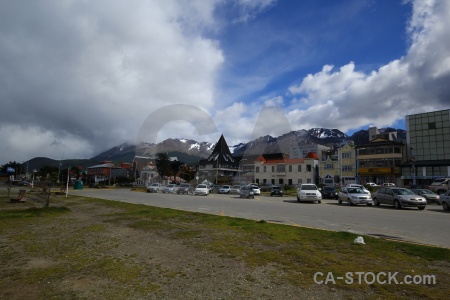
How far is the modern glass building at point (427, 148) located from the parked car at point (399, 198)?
49.1 metres

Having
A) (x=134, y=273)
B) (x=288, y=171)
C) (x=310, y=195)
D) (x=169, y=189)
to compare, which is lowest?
(x=169, y=189)

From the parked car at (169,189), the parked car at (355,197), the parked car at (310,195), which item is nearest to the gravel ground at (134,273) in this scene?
the parked car at (355,197)

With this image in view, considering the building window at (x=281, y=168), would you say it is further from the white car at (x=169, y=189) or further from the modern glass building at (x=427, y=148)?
→ the white car at (x=169, y=189)

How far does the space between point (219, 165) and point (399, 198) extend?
343 ft

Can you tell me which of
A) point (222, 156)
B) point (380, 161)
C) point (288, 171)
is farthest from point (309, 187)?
point (222, 156)

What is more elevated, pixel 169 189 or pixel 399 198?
pixel 399 198

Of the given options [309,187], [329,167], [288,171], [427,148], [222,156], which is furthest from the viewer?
[222,156]

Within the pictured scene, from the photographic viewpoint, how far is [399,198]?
21500 mm

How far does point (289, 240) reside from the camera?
864cm

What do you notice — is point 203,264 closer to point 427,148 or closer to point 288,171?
point 427,148

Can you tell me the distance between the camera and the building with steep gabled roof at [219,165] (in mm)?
119050

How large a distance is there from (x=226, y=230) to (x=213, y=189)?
5258 cm

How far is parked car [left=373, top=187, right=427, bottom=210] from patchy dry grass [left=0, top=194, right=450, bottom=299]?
572 inches

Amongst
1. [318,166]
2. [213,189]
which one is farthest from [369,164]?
[213,189]
